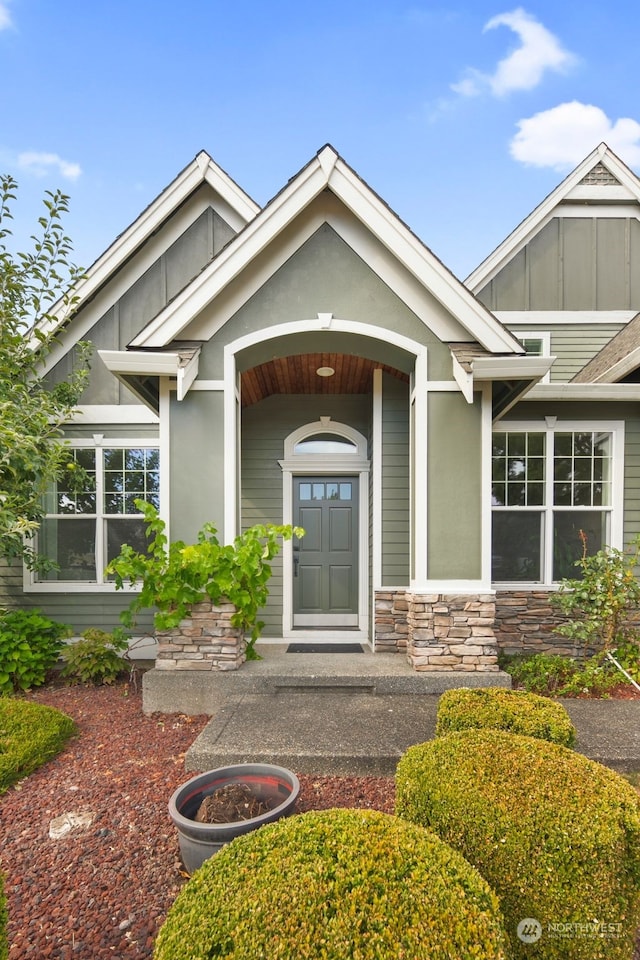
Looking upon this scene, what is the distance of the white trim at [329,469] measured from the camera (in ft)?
21.2

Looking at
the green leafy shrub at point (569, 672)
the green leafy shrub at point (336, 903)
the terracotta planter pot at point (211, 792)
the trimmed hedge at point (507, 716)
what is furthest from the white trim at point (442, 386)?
the green leafy shrub at point (336, 903)

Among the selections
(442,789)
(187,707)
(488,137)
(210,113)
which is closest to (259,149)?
(210,113)

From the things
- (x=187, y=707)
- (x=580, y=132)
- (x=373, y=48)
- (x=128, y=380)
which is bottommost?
(x=187, y=707)

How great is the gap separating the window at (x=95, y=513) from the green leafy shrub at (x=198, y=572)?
1.87 m

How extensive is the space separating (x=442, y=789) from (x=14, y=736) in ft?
10.3

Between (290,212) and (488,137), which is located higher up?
(488,137)

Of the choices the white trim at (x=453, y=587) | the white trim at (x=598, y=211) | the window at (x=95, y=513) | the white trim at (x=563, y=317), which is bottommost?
Result: the white trim at (x=453, y=587)

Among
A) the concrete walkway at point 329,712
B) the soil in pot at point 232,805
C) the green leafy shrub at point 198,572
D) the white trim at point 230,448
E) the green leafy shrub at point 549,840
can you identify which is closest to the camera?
the green leafy shrub at point 549,840

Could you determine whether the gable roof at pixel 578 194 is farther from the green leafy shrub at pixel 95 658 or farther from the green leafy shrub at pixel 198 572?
the green leafy shrub at pixel 95 658

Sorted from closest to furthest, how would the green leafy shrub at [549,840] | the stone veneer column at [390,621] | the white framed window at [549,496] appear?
1. the green leafy shrub at [549,840]
2. the stone veneer column at [390,621]
3. the white framed window at [549,496]

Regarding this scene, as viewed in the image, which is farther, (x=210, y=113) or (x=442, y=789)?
(x=210, y=113)

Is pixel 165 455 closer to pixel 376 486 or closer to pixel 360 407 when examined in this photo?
pixel 376 486

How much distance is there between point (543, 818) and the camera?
1852 mm

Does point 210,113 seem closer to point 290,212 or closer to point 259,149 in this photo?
point 259,149
